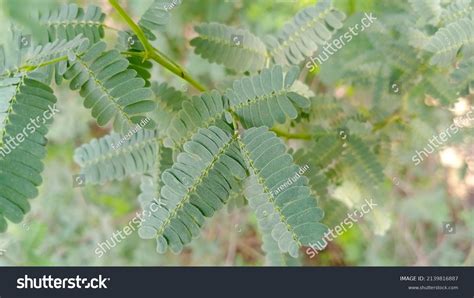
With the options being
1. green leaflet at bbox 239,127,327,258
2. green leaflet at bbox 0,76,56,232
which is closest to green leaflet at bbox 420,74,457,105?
green leaflet at bbox 239,127,327,258

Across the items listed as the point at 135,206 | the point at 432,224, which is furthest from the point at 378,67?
the point at 135,206

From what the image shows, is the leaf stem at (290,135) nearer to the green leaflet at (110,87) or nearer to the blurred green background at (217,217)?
the green leaflet at (110,87)

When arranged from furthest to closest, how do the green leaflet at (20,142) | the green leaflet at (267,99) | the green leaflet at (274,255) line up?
the green leaflet at (274,255) < the green leaflet at (267,99) < the green leaflet at (20,142)

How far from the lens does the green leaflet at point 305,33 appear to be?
972 millimetres

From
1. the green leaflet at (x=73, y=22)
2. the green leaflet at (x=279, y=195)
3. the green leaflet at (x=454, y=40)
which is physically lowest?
the green leaflet at (x=279, y=195)

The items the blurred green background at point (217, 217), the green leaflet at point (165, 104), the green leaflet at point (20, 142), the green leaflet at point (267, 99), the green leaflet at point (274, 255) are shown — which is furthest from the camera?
the blurred green background at point (217, 217)

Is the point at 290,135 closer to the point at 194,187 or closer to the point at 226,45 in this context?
the point at 226,45

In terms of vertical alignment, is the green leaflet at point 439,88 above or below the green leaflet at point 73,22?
below

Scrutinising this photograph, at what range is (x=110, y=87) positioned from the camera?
2.32ft

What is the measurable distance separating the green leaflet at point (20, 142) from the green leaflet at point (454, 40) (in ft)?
2.04

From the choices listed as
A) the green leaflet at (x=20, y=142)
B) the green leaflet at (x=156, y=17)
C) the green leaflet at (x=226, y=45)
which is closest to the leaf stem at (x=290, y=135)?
the green leaflet at (x=226, y=45)

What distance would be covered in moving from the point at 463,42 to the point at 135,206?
1.33 m

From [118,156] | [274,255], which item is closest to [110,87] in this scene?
[118,156]

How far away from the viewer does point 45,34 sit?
0.81 metres
